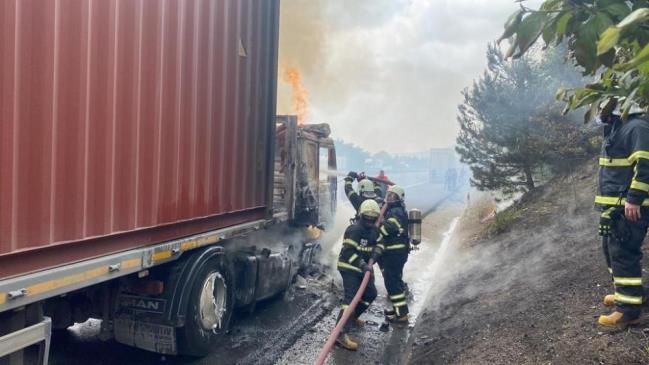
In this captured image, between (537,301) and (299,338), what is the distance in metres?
2.36

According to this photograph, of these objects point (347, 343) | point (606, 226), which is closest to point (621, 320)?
point (606, 226)

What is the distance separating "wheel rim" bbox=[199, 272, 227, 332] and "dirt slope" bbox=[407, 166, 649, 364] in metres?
1.84

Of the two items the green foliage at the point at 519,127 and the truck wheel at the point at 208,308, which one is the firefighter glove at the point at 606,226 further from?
the green foliage at the point at 519,127

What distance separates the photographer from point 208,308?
4344mm

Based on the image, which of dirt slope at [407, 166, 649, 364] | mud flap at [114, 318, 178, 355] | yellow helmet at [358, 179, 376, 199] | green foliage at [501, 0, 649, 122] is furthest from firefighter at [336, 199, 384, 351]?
green foliage at [501, 0, 649, 122]

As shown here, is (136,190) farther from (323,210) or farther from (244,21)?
(323,210)

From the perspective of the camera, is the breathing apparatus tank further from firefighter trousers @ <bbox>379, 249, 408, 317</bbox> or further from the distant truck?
the distant truck

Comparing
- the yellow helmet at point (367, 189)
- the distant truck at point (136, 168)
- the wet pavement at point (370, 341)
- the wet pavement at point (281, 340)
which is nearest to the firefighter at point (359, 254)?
the wet pavement at point (370, 341)

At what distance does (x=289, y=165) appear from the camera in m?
6.56

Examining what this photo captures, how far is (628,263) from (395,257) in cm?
289

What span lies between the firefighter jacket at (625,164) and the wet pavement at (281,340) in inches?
96.0

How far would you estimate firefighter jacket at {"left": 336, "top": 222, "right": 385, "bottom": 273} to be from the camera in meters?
5.21

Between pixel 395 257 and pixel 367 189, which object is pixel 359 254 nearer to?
pixel 395 257

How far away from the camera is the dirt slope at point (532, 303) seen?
3.31 meters
